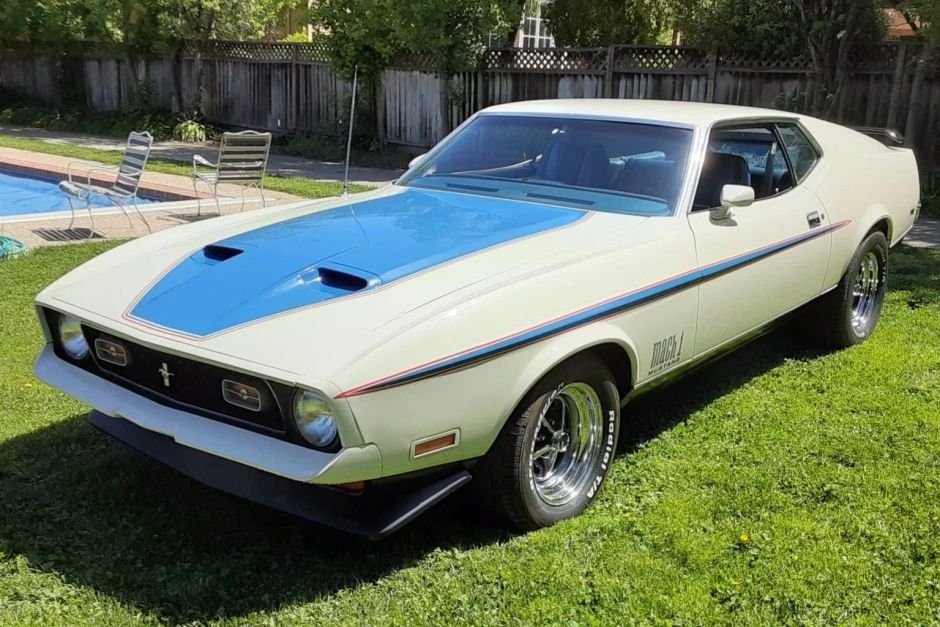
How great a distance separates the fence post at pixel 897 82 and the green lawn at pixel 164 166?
273 inches

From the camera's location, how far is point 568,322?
3189mm

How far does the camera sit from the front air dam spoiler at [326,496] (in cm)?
281

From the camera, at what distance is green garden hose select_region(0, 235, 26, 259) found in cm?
738

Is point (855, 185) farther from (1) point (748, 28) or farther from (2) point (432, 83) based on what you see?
(2) point (432, 83)

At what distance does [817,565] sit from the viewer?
3.17 m

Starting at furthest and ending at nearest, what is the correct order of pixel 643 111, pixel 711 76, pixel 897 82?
pixel 711 76, pixel 897 82, pixel 643 111

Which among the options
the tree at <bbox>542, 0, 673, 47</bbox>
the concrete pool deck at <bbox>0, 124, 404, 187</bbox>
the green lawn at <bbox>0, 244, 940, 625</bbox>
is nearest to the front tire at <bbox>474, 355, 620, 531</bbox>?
the green lawn at <bbox>0, 244, 940, 625</bbox>

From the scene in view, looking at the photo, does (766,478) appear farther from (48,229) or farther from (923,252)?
(48,229)

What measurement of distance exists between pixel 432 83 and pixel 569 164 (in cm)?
1174

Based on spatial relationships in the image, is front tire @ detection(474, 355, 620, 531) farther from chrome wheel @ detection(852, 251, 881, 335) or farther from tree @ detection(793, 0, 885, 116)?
tree @ detection(793, 0, 885, 116)

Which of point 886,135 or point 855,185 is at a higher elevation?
point 886,135

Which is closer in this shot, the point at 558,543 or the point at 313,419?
the point at 313,419

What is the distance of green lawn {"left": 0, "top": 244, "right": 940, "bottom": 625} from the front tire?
115 mm

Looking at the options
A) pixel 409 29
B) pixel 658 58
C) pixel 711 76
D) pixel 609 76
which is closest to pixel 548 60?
pixel 609 76
